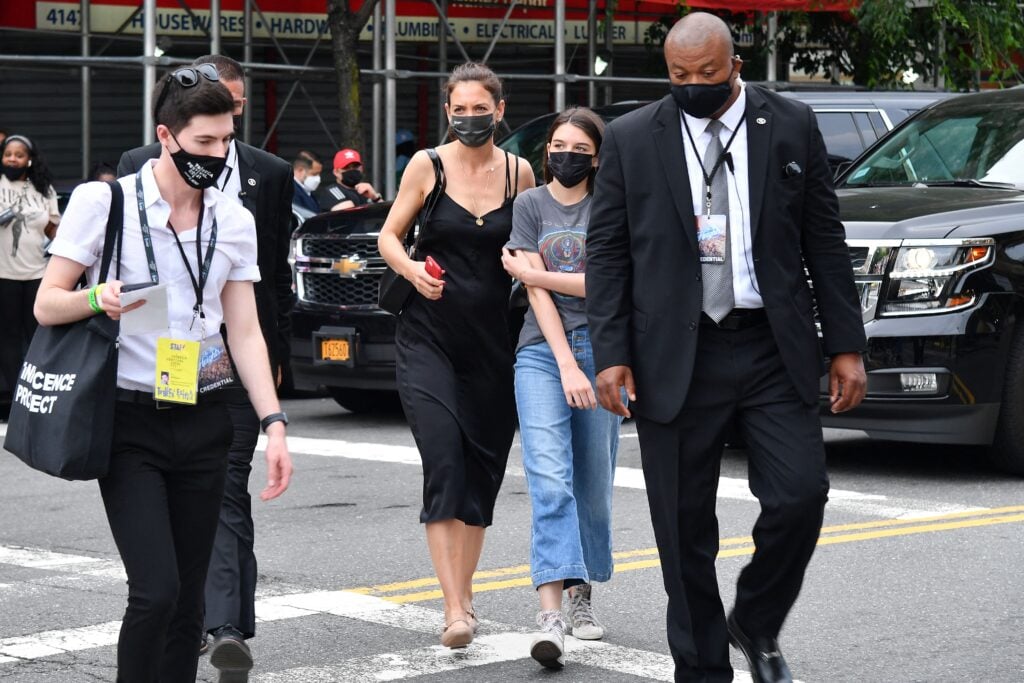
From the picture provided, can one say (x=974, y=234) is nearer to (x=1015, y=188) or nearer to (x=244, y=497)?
(x=1015, y=188)

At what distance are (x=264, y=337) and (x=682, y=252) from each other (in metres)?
1.64

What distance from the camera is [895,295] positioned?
9.21 meters

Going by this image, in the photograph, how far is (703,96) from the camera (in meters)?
4.89

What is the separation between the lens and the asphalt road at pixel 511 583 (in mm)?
5859

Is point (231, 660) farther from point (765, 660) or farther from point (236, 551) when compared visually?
point (765, 660)

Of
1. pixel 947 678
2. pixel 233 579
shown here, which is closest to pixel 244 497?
pixel 233 579

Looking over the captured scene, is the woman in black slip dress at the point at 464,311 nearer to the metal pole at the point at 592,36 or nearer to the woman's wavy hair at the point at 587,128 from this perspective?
the woman's wavy hair at the point at 587,128

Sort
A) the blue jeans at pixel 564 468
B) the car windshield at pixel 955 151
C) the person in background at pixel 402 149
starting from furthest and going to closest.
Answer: the person in background at pixel 402 149
the car windshield at pixel 955 151
the blue jeans at pixel 564 468

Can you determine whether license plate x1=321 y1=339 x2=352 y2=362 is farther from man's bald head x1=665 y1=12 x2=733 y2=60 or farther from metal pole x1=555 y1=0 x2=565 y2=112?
metal pole x1=555 y1=0 x2=565 y2=112

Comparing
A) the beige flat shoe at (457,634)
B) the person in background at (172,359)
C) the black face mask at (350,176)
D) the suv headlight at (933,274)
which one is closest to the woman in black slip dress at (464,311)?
the beige flat shoe at (457,634)

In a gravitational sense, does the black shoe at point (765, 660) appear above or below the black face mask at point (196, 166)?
below

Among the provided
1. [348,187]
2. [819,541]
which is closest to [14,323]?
[348,187]

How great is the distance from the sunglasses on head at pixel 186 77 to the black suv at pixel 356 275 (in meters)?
7.25

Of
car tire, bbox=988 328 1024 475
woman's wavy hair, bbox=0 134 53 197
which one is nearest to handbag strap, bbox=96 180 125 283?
car tire, bbox=988 328 1024 475
